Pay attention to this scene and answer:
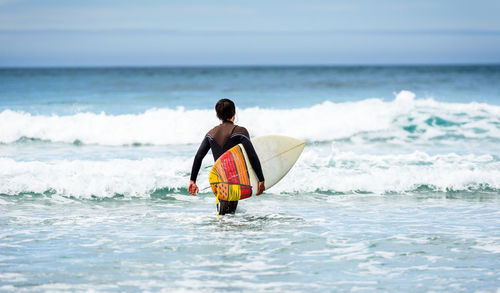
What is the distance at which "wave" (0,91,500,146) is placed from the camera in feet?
44.2

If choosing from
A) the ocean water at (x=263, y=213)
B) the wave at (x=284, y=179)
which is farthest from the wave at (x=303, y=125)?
the wave at (x=284, y=179)

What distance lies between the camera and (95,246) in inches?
193

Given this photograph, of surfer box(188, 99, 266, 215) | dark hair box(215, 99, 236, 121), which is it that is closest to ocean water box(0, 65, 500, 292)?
surfer box(188, 99, 266, 215)

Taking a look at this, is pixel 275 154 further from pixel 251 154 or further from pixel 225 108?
pixel 225 108

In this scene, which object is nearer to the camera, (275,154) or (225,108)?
(225,108)

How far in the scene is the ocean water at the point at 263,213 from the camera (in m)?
4.12

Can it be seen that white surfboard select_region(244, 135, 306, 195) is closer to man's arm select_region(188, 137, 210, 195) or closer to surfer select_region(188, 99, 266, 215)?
surfer select_region(188, 99, 266, 215)

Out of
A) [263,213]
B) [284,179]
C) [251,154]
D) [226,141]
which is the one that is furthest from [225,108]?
[284,179]

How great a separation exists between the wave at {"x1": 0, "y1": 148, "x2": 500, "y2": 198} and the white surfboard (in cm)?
147

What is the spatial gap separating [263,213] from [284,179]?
1710 mm

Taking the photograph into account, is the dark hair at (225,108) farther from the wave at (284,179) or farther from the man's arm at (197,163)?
the wave at (284,179)

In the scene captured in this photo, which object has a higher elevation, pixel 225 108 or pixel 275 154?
pixel 225 108

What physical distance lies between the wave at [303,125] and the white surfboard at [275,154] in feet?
22.9

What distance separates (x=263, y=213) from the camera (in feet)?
20.7
